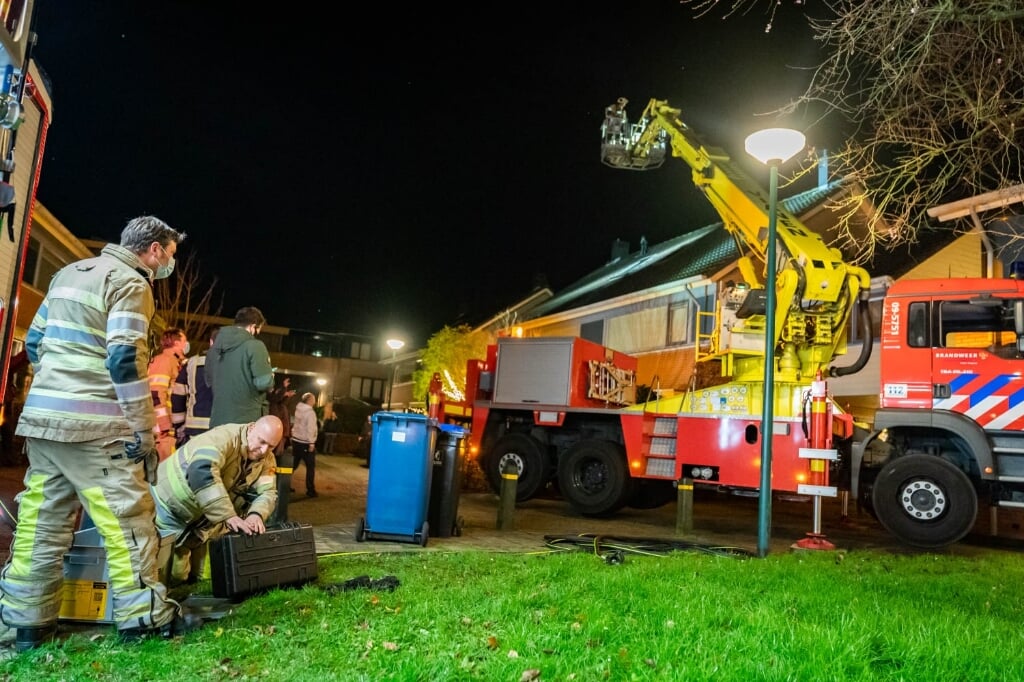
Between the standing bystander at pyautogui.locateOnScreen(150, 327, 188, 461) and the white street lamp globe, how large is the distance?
6.00 metres

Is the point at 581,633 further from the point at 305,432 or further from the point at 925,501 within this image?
the point at 305,432

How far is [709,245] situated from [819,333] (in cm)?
1247

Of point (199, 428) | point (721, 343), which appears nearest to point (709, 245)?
point (721, 343)

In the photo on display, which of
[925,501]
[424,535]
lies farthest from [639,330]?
[424,535]

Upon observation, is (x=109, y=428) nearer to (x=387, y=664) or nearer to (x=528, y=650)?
(x=387, y=664)

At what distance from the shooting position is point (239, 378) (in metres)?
6.54

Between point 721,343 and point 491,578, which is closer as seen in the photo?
point 491,578

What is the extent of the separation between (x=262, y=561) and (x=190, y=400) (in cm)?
344

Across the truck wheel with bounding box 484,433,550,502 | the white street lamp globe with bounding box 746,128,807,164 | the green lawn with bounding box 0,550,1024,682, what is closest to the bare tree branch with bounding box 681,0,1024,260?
the white street lamp globe with bounding box 746,128,807,164

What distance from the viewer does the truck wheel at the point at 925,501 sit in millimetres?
8414

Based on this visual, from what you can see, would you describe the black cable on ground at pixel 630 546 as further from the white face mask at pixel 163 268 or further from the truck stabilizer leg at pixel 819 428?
the white face mask at pixel 163 268

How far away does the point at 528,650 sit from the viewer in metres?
3.61

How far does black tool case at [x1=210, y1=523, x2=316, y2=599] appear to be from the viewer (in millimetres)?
4547

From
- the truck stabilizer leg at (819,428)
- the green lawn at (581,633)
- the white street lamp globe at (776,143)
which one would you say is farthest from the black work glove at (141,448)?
the truck stabilizer leg at (819,428)
